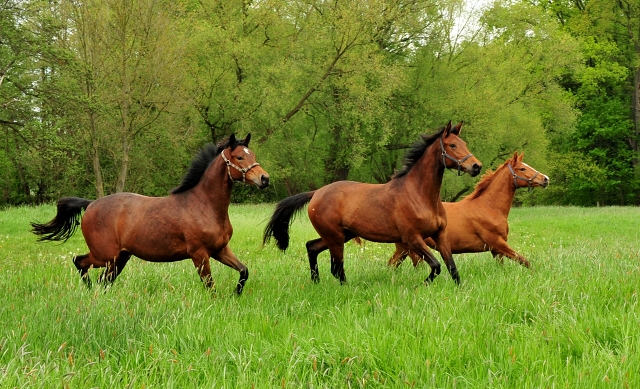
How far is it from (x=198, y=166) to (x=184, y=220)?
87cm

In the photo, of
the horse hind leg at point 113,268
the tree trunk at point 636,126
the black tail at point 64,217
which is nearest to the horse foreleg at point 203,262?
the horse hind leg at point 113,268

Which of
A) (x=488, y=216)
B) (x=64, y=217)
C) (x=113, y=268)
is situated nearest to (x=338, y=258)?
(x=488, y=216)

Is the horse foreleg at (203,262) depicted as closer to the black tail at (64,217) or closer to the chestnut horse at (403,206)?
the chestnut horse at (403,206)

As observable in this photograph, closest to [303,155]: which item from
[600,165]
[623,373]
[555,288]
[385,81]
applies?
[385,81]

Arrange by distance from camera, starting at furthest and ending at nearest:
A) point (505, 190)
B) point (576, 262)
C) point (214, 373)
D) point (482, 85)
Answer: point (482, 85), point (505, 190), point (576, 262), point (214, 373)

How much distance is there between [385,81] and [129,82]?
1282cm

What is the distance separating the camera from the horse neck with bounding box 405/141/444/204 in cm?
662

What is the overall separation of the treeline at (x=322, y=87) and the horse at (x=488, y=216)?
14616 millimetres

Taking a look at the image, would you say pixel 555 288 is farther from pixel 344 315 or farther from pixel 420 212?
pixel 344 315

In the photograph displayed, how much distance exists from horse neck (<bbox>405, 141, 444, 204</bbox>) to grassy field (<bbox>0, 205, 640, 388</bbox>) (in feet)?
3.74

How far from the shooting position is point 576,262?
7.35 m

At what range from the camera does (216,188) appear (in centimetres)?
Result: 632

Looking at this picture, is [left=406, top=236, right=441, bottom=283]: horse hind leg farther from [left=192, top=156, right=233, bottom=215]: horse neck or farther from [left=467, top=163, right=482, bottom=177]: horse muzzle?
[left=192, top=156, right=233, bottom=215]: horse neck

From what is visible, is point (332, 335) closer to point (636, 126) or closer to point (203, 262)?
point (203, 262)
